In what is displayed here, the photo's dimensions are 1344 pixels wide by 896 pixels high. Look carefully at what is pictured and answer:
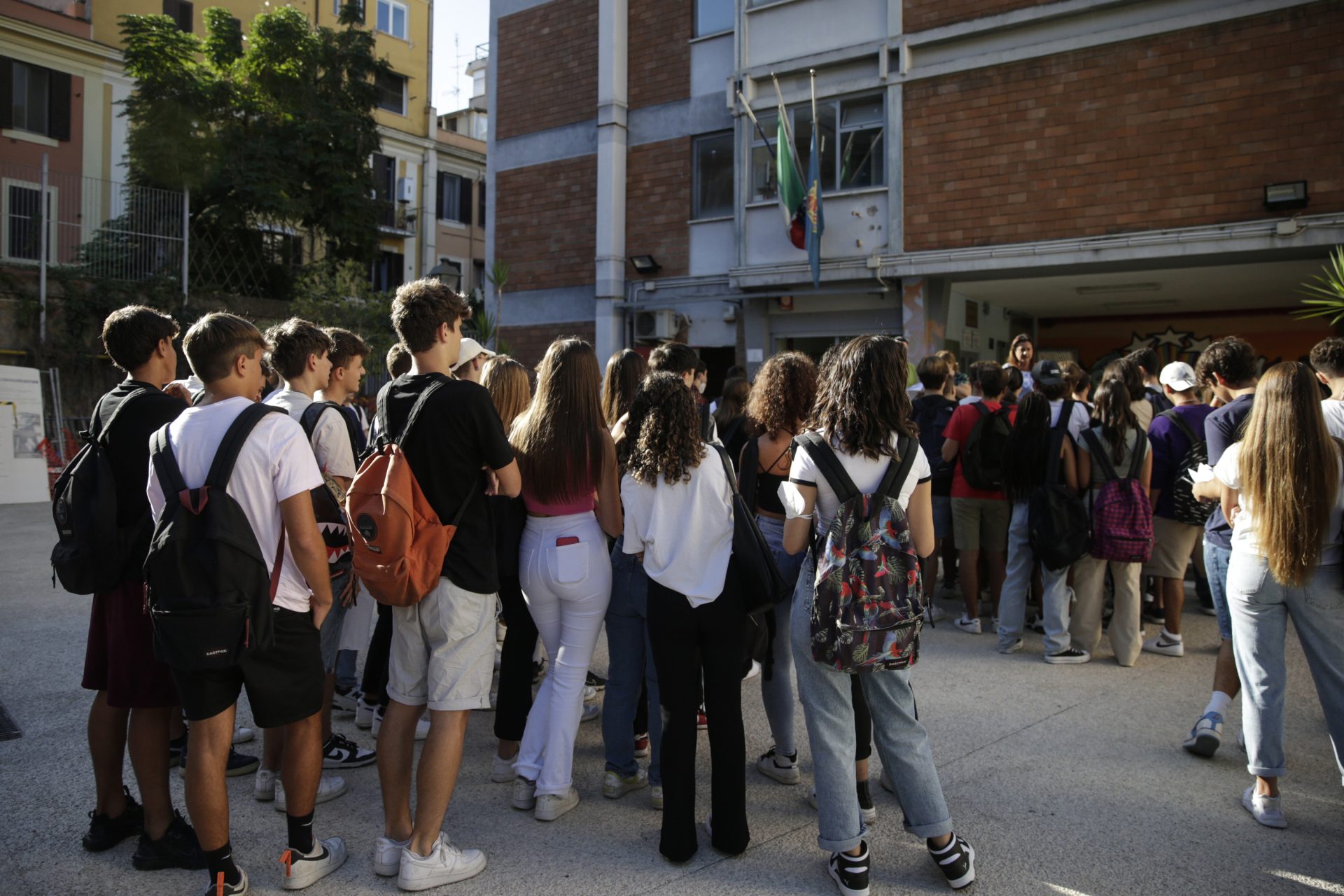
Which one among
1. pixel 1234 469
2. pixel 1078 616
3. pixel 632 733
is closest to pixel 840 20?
pixel 1078 616

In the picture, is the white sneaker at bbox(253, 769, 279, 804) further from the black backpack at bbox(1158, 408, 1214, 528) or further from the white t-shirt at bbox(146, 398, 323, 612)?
the black backpack at bbox(1158, 408, 1214, 528)

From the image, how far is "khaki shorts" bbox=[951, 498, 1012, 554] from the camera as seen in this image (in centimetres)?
667

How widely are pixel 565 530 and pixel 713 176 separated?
13391 millimetres

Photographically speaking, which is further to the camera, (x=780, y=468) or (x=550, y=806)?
(x=780, y=468)

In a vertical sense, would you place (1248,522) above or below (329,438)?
below

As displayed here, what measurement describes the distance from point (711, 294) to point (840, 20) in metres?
4.86

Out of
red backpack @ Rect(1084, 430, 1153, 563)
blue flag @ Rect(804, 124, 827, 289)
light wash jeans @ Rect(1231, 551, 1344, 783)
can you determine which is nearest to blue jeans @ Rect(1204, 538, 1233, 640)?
light wash jeans @ Rect(1231, 551, 1344, 783)

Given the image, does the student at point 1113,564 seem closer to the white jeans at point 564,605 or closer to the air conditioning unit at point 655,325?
the white jeans at point 564,605

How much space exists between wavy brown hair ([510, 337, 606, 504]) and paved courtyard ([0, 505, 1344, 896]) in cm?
141

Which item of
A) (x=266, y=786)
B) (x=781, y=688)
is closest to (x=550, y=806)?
(x=781, y=688)

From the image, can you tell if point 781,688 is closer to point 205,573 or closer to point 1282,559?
point 1282,559

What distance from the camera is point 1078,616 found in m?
5.93

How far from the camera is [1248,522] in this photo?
3623 millimetres

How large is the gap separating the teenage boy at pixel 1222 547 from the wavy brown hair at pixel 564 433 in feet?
9.41
